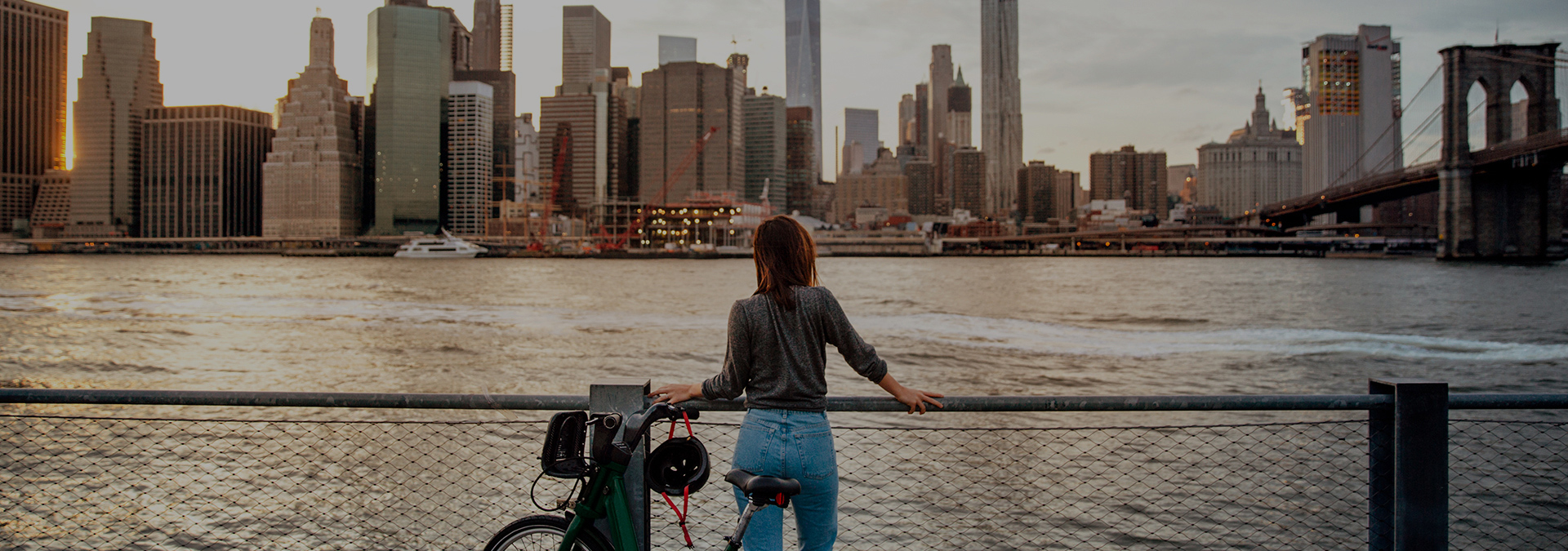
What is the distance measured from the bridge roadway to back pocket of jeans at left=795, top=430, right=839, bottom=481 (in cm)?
9218

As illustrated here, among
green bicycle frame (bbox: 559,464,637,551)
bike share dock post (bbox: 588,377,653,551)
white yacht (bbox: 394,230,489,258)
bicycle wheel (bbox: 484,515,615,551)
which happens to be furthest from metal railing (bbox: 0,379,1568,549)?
white yacht (bbox: 394,230,489,258)

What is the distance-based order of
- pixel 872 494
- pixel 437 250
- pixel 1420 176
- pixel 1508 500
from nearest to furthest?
pixel 1508 500, pixel 872 494, pixel 1420 176, pixel 437 250

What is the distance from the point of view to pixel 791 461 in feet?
10.4

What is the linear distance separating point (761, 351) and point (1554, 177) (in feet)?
399

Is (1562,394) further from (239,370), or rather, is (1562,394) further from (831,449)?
(239,370)

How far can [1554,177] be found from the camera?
95938mm

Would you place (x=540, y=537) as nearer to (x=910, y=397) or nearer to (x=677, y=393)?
(x=677, y=393)

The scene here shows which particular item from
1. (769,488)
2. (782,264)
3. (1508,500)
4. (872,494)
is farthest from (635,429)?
(1508,500)

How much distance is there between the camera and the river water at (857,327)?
20562 mm

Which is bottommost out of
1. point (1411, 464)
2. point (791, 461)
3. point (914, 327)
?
point (914, 327)

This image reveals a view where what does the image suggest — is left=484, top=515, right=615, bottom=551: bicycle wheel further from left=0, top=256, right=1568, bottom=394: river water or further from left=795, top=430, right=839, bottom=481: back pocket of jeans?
left=0, top=256, right=1568, bottom=394: river water

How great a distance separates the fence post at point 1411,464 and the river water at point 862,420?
918 mm

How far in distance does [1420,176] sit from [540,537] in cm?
10567

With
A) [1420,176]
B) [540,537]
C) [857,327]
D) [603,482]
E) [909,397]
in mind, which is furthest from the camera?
[1420,176]
